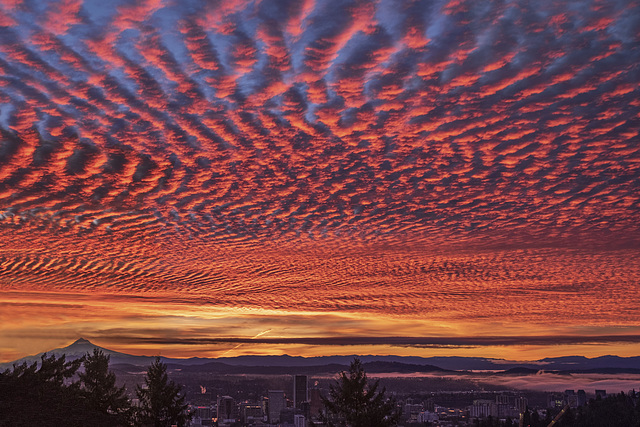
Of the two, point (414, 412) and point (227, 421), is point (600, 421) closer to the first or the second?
point (414, 412)

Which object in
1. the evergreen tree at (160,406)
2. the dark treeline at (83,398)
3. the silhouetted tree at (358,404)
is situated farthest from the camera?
the evergreen tree at (160,406)

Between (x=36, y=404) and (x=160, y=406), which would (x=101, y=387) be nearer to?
(x=160, y=406)

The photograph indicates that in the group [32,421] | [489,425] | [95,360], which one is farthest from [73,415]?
[489,425]

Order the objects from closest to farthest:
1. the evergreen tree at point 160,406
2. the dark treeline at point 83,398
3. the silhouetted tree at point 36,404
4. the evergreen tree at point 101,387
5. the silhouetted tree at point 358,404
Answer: the silhouetted tree at point 36,404, the dark treeline at point 83,398, the silhouetted tree at point 358,404, the evergreen tree at point 160,406, the evergreen tree at point 101,387

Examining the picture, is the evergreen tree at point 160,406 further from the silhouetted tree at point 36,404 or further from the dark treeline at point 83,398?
the silhouetted tree at point 36,404

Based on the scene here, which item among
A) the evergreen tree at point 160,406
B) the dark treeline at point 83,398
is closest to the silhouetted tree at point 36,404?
the dark treeline at point 83,398

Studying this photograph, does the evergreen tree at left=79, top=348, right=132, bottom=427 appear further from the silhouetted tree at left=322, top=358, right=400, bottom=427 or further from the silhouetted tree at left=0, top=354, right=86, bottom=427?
the silhouetted tree at left=322, top=358, right=400, bottom=427
